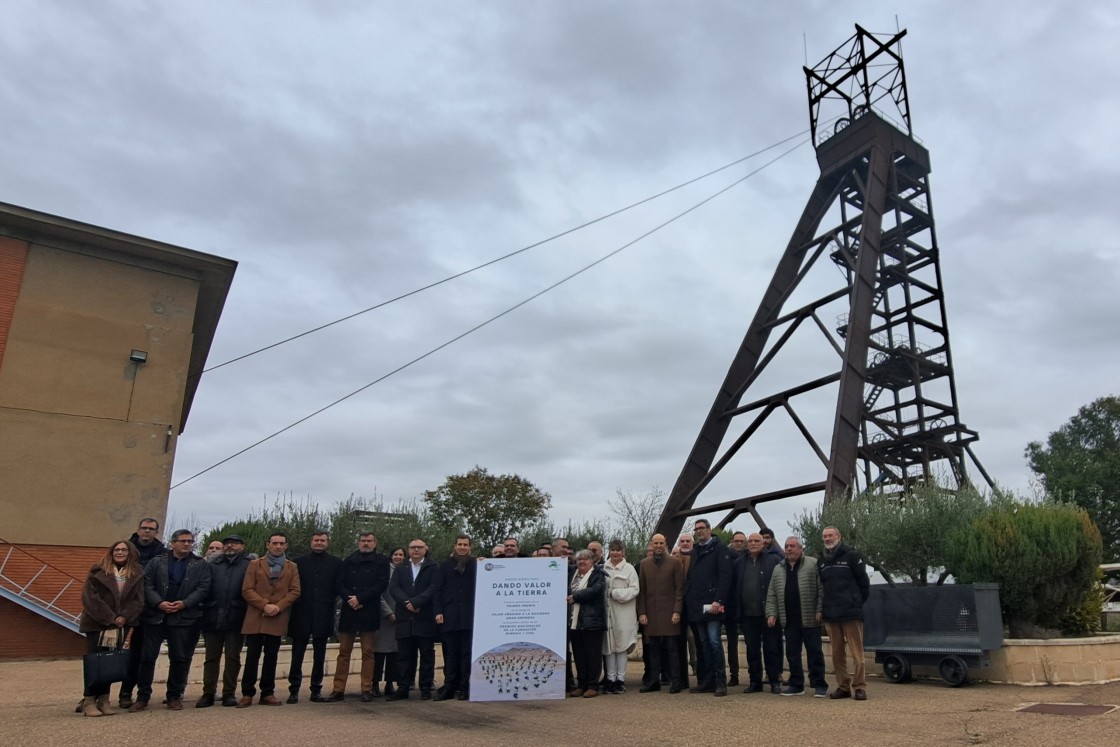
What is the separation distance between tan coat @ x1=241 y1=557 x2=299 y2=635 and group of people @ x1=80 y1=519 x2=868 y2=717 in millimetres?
13

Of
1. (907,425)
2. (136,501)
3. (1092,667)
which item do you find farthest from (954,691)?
(136,501)

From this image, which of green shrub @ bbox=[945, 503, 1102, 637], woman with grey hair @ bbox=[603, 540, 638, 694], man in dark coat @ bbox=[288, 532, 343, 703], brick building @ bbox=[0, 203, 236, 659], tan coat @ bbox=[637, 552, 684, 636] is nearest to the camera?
man in dark coat @ bbox=[288, 532, 343, 703]

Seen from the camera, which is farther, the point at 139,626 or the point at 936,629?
the point at 936,629

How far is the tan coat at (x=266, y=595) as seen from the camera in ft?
23.4

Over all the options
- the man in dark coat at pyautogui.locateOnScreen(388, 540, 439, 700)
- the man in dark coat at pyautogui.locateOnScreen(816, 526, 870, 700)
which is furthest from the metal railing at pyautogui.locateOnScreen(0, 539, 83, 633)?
the man in dark coat at pyautogui.locateOnScreen(816, 526, 870, 700)

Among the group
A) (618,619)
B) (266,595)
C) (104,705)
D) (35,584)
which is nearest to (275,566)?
(266,595)

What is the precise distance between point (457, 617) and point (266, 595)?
1830 mm

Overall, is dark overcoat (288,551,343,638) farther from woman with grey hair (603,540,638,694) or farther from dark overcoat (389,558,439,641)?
woman with grey hair (603,540,638,694)

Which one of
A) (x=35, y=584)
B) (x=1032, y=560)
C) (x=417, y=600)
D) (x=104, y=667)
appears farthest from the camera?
(x=35, y=584)

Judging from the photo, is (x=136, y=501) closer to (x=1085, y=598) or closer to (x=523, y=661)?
(x=523, y=661)

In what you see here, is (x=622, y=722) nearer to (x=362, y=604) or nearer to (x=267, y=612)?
(x=362, y=604)

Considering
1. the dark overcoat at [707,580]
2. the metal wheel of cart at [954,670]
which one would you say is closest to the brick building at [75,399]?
the dark overcoat at [707,580]

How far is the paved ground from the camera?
507 centimetres

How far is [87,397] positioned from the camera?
1568 cm
